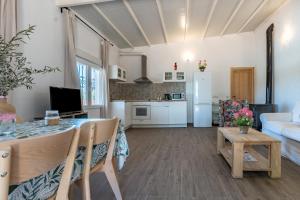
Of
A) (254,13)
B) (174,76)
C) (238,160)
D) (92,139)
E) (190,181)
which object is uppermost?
(254,13)

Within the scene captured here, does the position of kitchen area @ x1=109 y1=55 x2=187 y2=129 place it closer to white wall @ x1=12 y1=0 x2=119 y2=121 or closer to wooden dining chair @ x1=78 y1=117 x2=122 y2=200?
white wall @ x1=12 y1=0 x2=119 y2=121

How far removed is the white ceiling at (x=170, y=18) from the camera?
15.8ft

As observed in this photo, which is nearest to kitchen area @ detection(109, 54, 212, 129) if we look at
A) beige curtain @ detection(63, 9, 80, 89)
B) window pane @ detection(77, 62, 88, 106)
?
window pane @ detection(77, 62, 88, 106)

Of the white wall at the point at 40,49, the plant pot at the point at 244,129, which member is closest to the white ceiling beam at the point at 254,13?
the plant pot at the point at 244,129

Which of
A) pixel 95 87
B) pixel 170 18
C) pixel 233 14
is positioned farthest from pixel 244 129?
pixel 95 87

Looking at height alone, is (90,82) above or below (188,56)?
below

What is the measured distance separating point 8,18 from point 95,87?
338 centimetres

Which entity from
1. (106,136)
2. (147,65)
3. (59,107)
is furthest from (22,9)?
(147,65)

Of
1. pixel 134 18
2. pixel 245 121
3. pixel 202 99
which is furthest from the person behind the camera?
pixel 202 99

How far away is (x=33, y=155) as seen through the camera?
2.46 feet

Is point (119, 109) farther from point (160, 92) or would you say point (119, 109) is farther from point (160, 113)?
point (160, 92)

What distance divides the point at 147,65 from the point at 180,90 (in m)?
1.48

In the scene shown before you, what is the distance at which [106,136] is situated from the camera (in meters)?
1.60

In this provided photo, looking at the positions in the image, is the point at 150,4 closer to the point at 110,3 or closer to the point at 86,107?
the point at 110,3
